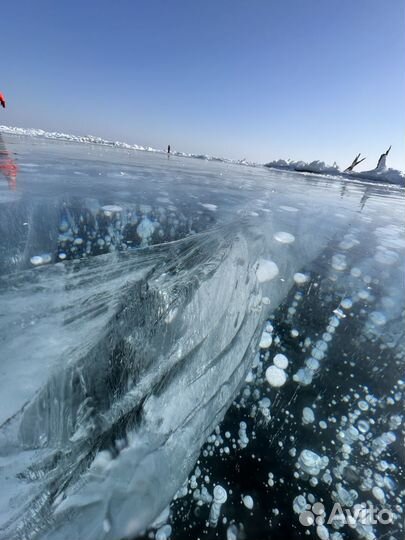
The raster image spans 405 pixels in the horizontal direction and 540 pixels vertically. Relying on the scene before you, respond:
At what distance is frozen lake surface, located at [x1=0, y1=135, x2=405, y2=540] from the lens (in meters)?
0.88

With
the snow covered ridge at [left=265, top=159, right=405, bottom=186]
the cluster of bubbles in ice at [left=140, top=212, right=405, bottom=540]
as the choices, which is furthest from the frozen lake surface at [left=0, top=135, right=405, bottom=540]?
the snow covered ridge at [left=265, top=159, right=405, bottom=186]

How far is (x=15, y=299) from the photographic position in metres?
1.18

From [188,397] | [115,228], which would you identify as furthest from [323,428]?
[115,228]

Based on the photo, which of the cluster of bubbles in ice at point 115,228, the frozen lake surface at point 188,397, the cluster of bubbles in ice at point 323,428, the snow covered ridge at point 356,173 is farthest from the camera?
the snow covered ridge at point 356,173

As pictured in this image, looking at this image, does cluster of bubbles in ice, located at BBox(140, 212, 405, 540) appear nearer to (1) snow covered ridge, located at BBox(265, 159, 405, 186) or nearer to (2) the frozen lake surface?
(2) the frozen lake surface

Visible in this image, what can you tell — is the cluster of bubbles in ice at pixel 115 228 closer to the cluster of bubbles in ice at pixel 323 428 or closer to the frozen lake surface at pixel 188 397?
the frozen lake surface at pixel 188 397

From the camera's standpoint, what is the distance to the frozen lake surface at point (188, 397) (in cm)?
88

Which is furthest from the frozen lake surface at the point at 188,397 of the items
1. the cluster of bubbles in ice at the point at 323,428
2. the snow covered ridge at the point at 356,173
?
the snow covered ridge at the point at 356,173

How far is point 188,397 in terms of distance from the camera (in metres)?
1.19

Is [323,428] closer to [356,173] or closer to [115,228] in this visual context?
[115,228]

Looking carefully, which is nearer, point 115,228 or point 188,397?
point 188,397

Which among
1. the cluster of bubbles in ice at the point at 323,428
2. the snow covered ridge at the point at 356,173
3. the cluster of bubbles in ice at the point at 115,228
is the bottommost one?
the cluster of bubbles in ice at the point at 323,428

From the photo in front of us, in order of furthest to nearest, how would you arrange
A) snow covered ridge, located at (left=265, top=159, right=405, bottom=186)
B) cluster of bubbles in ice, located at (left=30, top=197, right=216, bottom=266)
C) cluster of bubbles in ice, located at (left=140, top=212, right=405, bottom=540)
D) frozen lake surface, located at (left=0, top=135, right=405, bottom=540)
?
snow covered ridge, located at (left=265, top=159, right=405, bottom=186) → cluster of bubbles in ice, located at (left=30, top=197, right=216, bottom=266) → cluster of bubbles in ice, located at (left=140, top=212, right=405, bottom=540) → frozen lake surface, located at (left=0, top=135, right=405, bottom=540)

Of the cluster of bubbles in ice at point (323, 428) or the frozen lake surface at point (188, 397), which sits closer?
the frozen lake surface at point (188, 397)
